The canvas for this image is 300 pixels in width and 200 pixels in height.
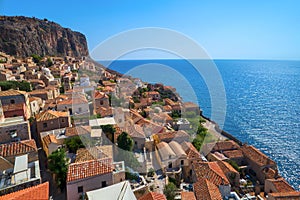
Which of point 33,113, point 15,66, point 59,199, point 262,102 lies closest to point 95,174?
point 59,199

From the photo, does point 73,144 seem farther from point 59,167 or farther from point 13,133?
point 13,133

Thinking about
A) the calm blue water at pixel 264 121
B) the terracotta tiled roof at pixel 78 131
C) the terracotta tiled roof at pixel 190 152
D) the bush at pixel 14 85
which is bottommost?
the calm blue water at pixel 264 121

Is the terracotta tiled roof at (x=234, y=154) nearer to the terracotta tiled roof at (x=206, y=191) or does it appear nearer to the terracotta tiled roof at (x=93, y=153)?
the terracotta tiled roof at (x=206, y=191)

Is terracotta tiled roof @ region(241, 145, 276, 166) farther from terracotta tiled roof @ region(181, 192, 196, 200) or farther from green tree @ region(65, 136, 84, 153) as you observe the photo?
green tree @ region(65, 136, 84, 153)

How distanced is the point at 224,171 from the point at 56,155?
1041 cm

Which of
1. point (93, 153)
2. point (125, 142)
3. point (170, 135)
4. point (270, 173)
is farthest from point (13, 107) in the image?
point (270, 173)

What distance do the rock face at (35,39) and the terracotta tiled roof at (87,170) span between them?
47.7m

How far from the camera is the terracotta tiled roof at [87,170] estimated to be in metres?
7.62

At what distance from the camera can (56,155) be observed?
954cm

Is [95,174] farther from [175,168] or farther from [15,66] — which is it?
[15,66]

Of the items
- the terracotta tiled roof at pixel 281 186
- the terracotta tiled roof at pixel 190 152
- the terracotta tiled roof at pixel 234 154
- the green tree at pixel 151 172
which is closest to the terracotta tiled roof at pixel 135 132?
the green tree at pixel 151 172

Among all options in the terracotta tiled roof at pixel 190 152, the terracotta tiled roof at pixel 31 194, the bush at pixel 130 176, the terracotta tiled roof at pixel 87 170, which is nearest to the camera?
the terracotta tiled roof at pixel 31 194

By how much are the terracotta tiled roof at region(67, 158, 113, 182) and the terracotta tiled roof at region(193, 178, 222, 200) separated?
4.79 meters

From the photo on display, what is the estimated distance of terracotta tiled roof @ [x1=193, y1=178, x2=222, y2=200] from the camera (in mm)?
9562
